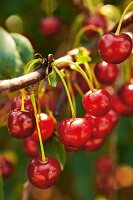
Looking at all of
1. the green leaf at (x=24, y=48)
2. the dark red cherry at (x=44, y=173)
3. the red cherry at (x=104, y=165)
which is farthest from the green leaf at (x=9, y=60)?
the red cherry at (x=104, y=165)

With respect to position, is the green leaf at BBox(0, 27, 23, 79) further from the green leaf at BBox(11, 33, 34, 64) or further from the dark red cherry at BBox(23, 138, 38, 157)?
the dark red cherry at BBox(23, 138, 38, 157)

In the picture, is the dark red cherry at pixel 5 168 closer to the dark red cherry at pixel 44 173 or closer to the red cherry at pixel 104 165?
the dark red cherry at pixel 44 173

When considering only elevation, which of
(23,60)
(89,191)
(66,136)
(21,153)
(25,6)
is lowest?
(89,191)

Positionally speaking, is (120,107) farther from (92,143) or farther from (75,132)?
(75,132)

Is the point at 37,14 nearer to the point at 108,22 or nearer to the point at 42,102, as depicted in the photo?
the point at 108,22

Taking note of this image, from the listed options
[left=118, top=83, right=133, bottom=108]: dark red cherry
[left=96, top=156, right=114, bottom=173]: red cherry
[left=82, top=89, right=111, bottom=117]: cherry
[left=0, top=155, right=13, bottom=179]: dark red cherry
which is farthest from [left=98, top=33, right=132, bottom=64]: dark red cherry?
[left=96, top=156, right=114, bottom=173]: red cherry

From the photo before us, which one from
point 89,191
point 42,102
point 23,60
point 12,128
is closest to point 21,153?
point 89,191

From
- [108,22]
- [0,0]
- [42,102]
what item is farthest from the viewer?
[0,0]
